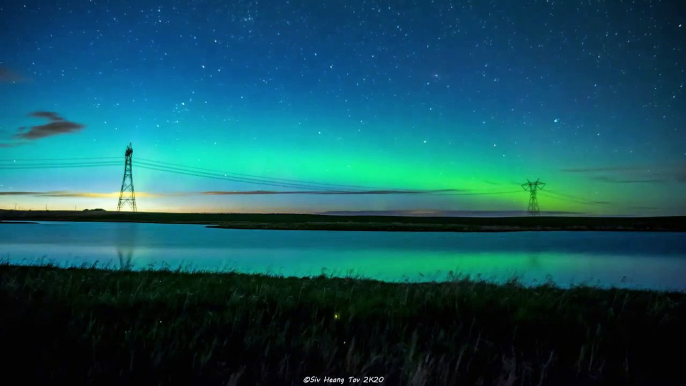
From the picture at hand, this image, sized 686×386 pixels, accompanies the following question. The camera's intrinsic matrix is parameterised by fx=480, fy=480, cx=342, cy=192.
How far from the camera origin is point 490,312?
360 inches

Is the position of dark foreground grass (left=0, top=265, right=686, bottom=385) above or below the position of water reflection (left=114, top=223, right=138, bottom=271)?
above

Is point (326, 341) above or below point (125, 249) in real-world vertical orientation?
above

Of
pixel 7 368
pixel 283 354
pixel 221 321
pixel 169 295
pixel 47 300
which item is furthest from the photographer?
pixel 169 295

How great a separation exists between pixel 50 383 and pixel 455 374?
4.30m

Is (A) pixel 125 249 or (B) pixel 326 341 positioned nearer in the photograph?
(B) pixel 326 341

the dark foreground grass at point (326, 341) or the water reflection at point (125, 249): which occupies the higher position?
the dark foreground grass at point (326, 341)

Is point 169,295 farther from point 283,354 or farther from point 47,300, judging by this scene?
point 283,354

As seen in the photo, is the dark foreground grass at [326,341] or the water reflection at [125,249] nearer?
the dark foreground grass at [326,341]

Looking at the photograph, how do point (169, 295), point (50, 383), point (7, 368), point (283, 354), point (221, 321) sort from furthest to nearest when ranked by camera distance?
point (169, 295) → point (221, 321) → point (283, 354) → point (7, 368) → point (50, 383)

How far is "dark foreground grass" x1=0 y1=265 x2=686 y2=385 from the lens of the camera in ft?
17.7

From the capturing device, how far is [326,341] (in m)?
6.37

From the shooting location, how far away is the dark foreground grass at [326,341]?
5395 mm

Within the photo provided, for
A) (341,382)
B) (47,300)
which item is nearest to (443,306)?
(341,382)

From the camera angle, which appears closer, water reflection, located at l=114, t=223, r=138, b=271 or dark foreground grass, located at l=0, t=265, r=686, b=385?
dark foreground grass, located at l=0, t=265, r=686, b=385
